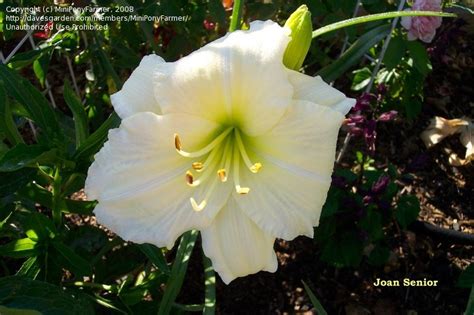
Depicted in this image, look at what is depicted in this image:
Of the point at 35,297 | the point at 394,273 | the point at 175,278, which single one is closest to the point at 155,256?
the point at 175,278

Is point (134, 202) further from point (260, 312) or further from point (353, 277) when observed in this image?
point (353, 277)

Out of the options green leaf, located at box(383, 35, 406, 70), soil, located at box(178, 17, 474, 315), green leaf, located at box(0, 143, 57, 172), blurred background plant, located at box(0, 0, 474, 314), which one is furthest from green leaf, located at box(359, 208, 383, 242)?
green leaf, located at box(0, 143, 57, 172)

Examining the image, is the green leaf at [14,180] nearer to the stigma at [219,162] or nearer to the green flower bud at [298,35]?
the stigma at [219,162]

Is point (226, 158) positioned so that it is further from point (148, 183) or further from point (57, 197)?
point (57, 197)

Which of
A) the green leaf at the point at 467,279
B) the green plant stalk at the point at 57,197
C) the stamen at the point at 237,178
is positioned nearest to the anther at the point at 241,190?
the stamen at the point at 237,178

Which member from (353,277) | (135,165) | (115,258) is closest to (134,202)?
(135,165)
